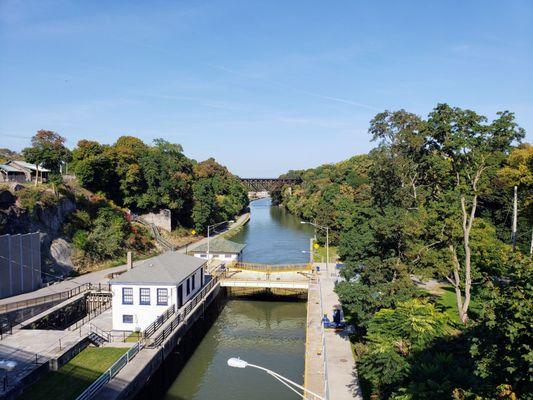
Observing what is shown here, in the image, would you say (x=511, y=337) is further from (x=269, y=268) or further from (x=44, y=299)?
(x=269, y=268)

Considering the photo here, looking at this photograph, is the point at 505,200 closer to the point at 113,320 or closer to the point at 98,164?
the point at 113,320

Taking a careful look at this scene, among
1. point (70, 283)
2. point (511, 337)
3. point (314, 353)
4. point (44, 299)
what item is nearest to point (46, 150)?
point (70, 283)

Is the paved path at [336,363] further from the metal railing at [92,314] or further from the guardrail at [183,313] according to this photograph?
the metal railing at [92,314]

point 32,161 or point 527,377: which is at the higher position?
point 32,161

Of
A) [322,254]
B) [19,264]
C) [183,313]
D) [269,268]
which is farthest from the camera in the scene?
[322,254]

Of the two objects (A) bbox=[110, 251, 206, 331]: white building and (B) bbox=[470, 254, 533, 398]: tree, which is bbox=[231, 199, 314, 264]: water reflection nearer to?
(A) bbox=[110, 251, 206, 331]: white building

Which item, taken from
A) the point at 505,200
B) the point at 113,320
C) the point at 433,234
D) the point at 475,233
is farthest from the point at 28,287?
the point at 505,200
